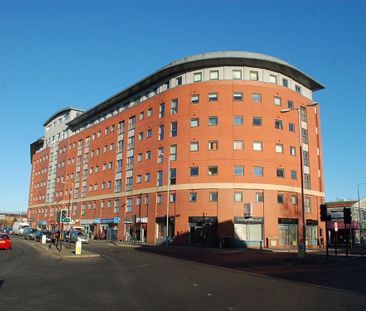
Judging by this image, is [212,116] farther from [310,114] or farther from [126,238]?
[126,238]

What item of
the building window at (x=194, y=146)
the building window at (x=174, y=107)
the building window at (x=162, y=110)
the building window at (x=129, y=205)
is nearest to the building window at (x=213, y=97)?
the building window at (x=174, y=107)

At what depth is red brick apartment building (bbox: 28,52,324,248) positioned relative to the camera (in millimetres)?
50188

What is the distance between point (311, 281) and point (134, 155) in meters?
50.0

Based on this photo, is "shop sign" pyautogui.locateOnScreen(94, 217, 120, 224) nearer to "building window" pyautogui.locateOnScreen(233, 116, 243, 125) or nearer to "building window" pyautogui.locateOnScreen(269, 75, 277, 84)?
"building window" pyautogui.locateOnScreen(233, 116, 243, 125)

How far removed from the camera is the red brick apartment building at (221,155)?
50188mm

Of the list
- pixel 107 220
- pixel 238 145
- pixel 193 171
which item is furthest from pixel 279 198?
pixel 107 220

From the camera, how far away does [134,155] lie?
6375 centimetres

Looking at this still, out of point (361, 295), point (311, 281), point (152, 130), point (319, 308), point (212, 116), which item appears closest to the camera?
point (319, 308)

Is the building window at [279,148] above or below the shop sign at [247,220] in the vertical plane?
above

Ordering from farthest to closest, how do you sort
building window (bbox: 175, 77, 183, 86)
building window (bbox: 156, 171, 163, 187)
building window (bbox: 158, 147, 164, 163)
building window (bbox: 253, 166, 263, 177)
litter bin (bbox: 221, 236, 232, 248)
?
1. building window (bbox: 175, 77, 183, 86)
2. building window (bbox: 158, 147, 164, 163)
3. building window (bbox: 156, 171, 163, 187)
4. building window (bbox: 253, 166, 263, 177)
5. litter bin (bbox: 221, 236, 232, 248)

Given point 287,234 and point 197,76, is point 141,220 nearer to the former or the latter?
point 287,234

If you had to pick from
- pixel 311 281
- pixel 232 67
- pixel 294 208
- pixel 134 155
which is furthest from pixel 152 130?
pixel 311 281

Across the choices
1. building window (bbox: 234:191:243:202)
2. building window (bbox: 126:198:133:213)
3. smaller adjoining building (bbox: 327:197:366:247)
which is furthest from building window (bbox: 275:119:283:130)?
smaller adjoining building (bbox: 327:197:366:247)

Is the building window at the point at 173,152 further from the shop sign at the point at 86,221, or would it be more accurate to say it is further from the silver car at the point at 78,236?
the shop sign at the point at 86,221
